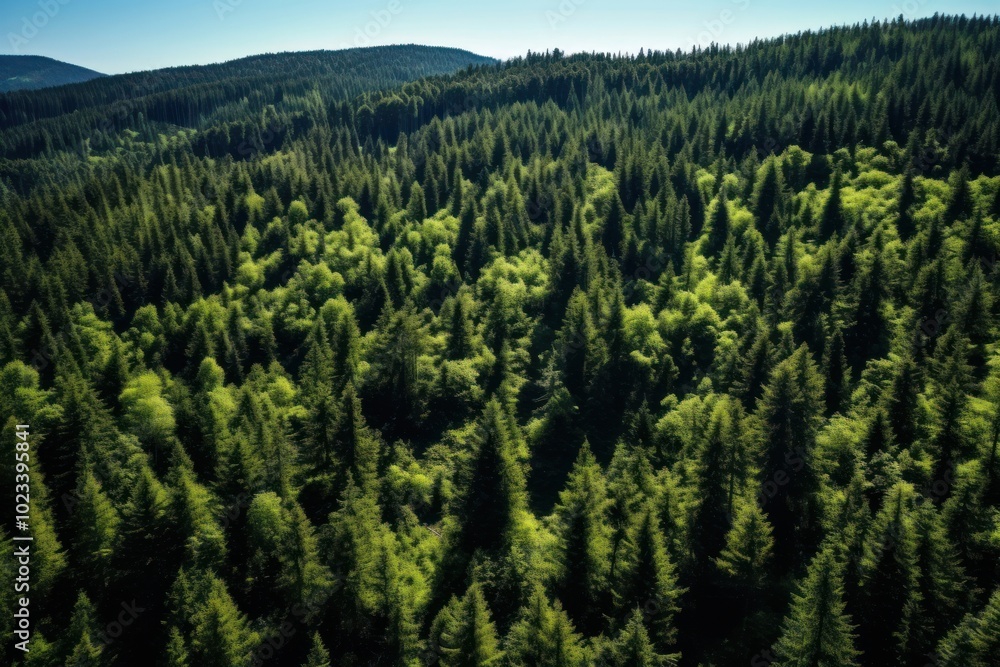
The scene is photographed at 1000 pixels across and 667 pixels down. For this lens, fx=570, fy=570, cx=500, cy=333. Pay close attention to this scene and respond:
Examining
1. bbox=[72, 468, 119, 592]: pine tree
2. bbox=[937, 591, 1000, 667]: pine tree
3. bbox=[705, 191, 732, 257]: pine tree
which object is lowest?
bbox=[72, 468, 119, 592]: pine tree

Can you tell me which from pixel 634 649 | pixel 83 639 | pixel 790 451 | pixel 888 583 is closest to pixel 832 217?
pixel 790 451

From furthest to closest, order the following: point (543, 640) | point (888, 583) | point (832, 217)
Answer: point (832, 217) < point (888, 583) < point (543, 640)

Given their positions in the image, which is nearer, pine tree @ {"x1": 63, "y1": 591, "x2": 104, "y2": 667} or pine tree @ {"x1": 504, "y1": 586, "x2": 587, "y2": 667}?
pine tree @ {"x1": 504, "y1": 586, "x2": 587, "y2": 667}

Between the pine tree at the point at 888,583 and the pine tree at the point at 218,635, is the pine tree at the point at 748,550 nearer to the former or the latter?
the pine tree at the point at 888,583

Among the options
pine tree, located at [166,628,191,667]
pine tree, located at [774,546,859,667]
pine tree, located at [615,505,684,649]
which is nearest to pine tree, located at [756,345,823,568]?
pine tree, located at [615,505,684,649]

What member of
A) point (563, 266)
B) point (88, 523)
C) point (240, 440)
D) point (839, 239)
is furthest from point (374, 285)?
point (839, 239)

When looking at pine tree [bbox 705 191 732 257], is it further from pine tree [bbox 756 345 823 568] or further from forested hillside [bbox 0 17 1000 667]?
pine tree [bbox 756 345 823 568]

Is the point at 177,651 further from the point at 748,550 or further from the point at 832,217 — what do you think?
the point at 832,217

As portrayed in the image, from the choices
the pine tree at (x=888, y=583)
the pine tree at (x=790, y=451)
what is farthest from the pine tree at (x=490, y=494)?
the pine tree at (x=888, y=583)
